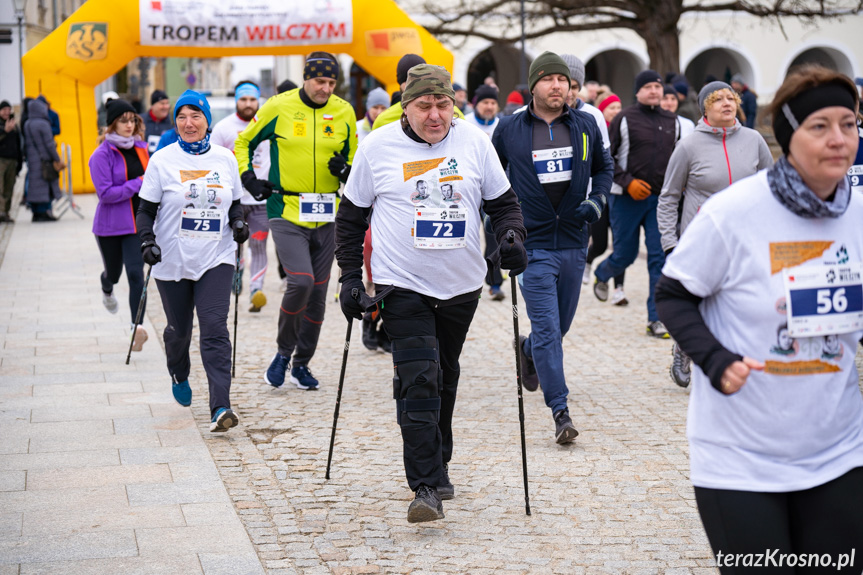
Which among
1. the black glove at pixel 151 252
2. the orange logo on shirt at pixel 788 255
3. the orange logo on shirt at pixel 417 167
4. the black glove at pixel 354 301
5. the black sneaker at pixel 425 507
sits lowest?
the black sneaker at pixel 425 507

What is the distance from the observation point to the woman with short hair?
8.55m

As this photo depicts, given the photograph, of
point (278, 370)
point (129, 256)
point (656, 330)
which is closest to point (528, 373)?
point (278, 370)

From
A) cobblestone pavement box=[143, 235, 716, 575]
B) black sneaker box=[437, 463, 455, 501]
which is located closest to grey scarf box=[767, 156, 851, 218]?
cobblestone pavement box=[143, 235, 716, 575]

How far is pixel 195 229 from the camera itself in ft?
21.8

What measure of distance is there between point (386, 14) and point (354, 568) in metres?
12.6

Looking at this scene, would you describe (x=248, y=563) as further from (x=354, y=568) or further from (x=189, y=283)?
(x=189, y=283)

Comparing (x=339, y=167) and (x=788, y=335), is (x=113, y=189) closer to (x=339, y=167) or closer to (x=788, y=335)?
(x=339, y=167)

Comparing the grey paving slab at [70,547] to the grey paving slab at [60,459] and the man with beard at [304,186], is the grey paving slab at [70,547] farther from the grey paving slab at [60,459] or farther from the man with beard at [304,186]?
the man with beard at [304,186]

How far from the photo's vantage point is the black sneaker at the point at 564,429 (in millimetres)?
6133

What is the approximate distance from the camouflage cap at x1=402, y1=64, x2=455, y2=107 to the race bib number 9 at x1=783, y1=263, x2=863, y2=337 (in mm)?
2214

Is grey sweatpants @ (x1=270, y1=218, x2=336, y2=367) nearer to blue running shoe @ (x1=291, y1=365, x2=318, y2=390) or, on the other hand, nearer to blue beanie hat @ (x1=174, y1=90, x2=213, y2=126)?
blue running shoe @ (x1=291, y1=365, x2=318, y2=390)

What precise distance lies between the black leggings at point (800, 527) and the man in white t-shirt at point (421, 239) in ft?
6.63

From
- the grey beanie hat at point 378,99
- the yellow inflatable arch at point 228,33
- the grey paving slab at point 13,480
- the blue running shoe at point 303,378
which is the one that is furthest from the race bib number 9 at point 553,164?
the yellow inflatable arch at point 228,33

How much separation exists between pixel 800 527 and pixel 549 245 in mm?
3591
